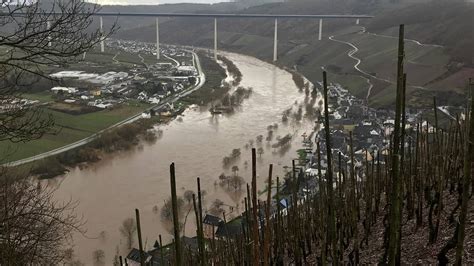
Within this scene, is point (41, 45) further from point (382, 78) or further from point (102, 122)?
point (382, 78)

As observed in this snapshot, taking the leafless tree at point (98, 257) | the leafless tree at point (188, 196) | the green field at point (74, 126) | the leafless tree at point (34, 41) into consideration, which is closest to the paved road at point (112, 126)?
the green field at point (74, 126)

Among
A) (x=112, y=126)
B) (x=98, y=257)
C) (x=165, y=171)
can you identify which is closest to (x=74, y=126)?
(x=112, y=126)

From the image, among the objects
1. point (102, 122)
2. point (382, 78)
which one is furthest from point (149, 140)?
point (382, 78)

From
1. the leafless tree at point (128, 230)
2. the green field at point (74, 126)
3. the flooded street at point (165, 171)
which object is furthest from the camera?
the green field at point (74, 126)

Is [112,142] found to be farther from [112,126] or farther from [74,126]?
[74,126]

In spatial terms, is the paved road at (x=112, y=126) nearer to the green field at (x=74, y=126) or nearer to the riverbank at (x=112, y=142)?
the green field at (x=74, y=126)
